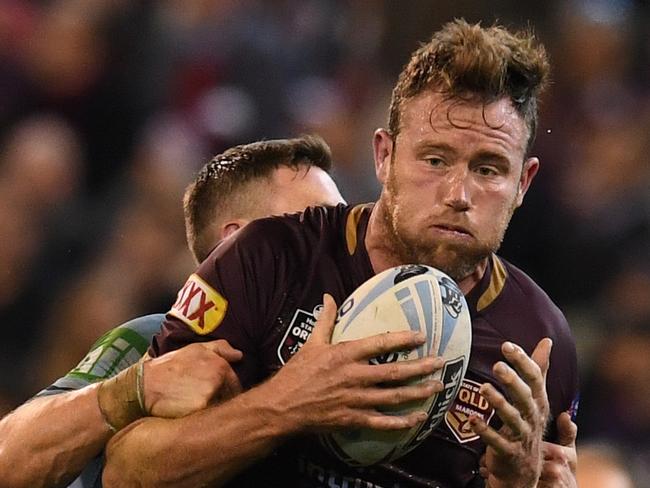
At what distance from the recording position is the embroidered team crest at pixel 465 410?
2.91m

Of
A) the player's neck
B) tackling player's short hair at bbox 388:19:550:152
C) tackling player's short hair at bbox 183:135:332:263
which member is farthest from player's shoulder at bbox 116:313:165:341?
tackling player's short hair at bbox 388:19:550:152

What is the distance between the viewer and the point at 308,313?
9.40 ft

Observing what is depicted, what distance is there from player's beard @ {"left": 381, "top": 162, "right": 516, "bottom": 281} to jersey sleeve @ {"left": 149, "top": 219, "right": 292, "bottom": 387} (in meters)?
0.24

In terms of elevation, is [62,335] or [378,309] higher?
[378,309]

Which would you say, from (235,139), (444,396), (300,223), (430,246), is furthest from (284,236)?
(235,139)

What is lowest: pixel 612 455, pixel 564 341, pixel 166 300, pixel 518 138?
pixel 612 455

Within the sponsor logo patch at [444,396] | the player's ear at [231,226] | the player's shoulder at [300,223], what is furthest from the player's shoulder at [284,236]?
the player's ear at [231,226]

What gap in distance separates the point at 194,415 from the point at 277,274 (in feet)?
1.22

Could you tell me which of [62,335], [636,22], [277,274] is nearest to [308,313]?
[277,274]

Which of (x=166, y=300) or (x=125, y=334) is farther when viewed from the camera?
(x=166, y=300)

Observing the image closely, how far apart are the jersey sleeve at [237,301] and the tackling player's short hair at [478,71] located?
0.43 metres

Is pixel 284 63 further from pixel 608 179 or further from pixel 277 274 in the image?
pixel 277 274

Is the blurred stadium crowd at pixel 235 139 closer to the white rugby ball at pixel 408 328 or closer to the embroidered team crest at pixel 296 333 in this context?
the embroidered team crest at pixel 296 333

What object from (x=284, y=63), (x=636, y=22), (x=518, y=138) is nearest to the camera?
(x=518, y=138)
